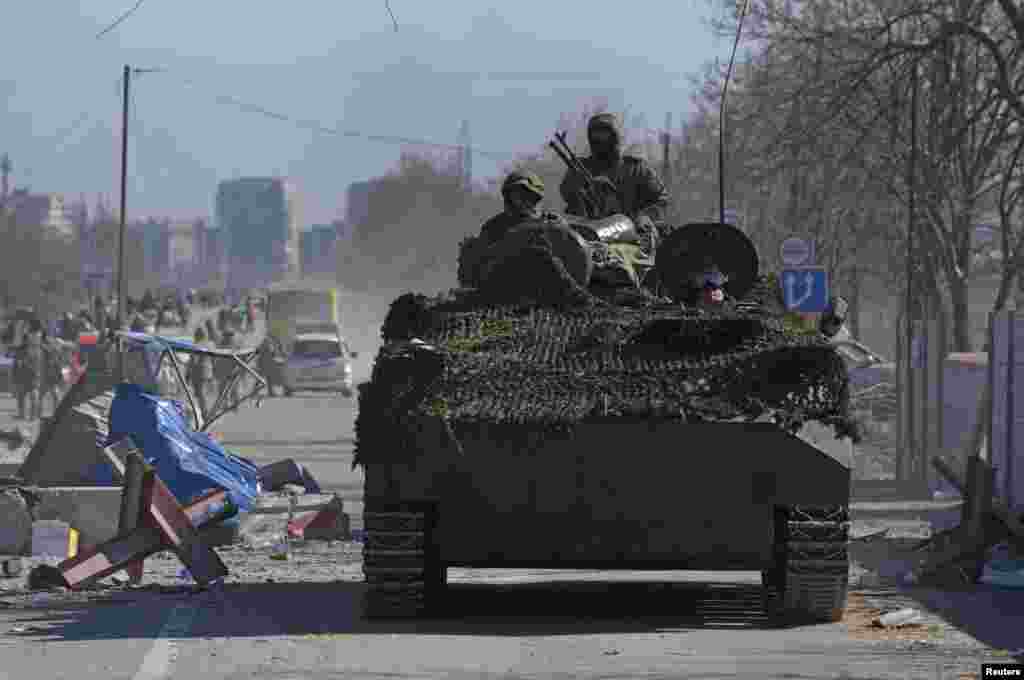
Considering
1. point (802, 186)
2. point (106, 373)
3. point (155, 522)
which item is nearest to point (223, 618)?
point (155, 522)

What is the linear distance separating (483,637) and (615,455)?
1.16 meters

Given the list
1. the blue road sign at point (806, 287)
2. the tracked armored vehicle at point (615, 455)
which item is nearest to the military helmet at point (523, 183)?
the tracked armored vehicle at point (615, 455)

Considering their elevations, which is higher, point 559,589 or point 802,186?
point 802,186

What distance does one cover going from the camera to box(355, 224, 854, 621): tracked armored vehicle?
12.8 m

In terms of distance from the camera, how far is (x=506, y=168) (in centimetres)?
8712

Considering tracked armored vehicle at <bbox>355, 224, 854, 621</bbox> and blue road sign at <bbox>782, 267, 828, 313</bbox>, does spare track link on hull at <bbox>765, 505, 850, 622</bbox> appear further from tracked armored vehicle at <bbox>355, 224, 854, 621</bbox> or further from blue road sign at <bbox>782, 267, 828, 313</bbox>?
blue road sign at <bbox>782, 267, 828, 313</bbox>

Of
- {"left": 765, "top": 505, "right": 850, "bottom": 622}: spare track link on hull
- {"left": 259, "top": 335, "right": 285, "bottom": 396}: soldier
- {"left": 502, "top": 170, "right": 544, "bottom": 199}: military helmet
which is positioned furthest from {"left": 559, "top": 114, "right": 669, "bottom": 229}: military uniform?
{"left": 259, "top": 335, "right": 285, "bottom": 396}: soldier

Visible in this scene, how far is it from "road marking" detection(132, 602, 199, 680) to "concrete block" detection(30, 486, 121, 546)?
3.54 metres

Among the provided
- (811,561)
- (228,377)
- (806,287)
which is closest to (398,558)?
(811,561)

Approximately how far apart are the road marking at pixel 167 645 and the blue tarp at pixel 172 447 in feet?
12.6

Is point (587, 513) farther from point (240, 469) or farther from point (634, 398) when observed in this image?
point (240, 469)

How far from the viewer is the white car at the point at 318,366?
6375 cm

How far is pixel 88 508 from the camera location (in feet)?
59.3

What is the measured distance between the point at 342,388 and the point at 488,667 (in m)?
52.4
